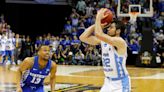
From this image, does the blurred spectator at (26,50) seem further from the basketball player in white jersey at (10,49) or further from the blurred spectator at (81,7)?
the blurred spectator at (81,7)

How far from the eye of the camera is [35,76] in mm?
5984

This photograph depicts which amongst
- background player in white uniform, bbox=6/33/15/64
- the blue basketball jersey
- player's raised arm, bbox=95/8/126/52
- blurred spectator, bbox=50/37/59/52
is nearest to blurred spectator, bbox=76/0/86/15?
blurred spectator, bbox=50/37/59/52

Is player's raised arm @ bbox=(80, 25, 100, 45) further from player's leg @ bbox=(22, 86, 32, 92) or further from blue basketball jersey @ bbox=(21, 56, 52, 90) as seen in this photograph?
player's leg @ bbox=(22, 86, 32, 92)

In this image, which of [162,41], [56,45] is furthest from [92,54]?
[162,41]

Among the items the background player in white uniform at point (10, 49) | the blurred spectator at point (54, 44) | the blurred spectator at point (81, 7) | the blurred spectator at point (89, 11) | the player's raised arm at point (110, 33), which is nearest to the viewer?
the player's raised arm at point (110, 33)

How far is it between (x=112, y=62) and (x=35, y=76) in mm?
1245

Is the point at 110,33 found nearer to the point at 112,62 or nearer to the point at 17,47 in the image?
the point at 112,62

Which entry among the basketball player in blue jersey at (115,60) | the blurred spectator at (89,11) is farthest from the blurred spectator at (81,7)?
the basketball player in blue jersey at (115,60)

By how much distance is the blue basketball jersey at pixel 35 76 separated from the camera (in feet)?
19.6

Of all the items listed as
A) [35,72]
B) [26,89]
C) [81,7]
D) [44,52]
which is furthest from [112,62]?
[81,7]

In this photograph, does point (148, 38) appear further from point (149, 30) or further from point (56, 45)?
point (56, 45)

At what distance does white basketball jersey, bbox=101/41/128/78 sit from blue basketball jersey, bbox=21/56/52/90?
1005 mm

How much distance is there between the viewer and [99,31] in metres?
5.10

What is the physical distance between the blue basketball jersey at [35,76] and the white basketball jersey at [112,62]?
100 cm
